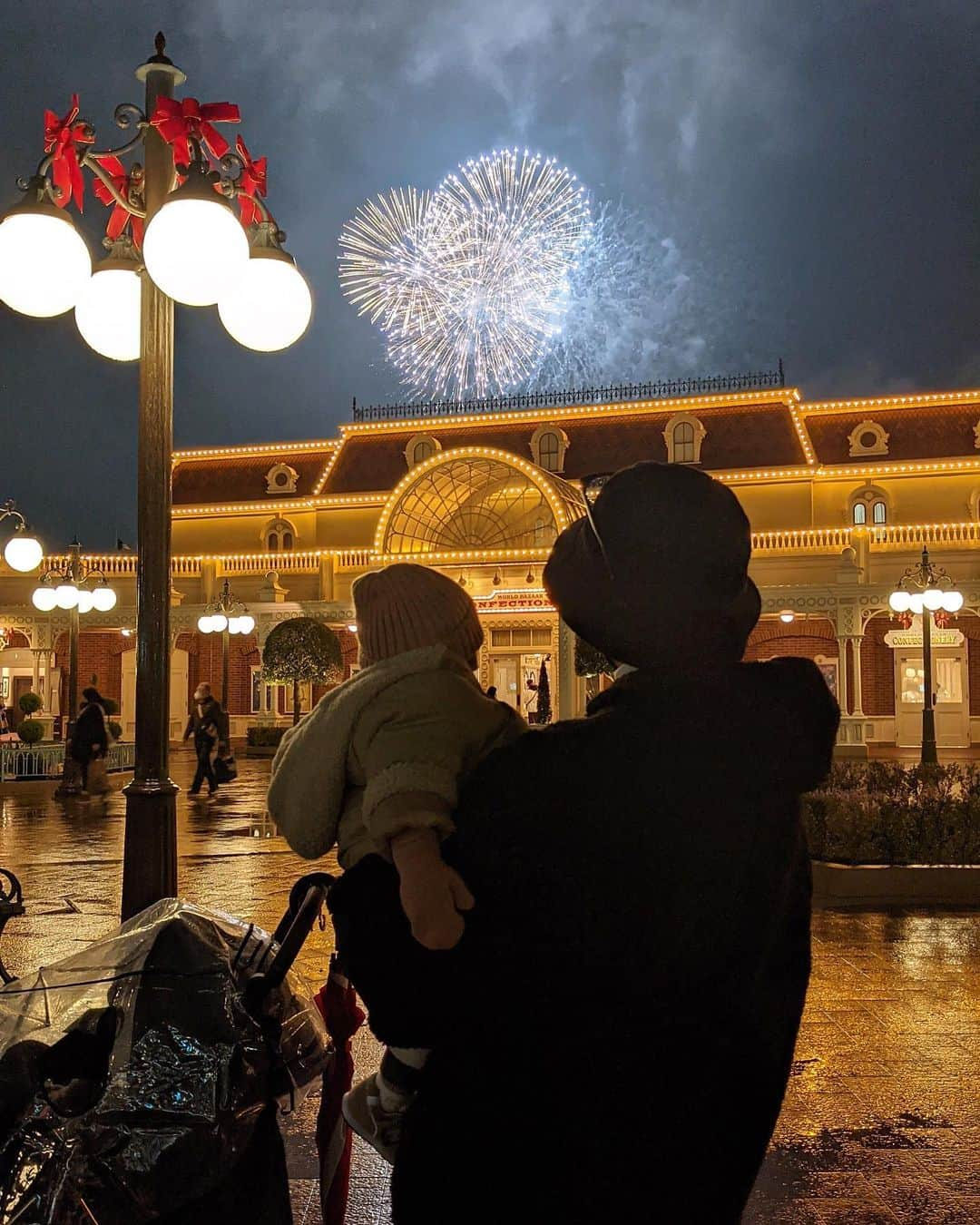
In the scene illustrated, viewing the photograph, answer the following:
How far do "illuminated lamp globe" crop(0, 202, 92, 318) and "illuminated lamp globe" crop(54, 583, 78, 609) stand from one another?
44.5 feet

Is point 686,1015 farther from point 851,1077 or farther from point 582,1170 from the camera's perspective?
point 851,1077

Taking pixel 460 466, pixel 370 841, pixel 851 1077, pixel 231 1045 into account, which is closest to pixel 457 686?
pixel 370 841

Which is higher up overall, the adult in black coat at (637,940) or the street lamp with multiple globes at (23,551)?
the street lamp with multiple globes at (23,551)

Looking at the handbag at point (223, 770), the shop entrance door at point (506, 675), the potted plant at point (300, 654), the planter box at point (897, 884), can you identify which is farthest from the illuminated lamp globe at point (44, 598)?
the shop entrance door at point (506, 675)

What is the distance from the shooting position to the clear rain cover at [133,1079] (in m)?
1.85

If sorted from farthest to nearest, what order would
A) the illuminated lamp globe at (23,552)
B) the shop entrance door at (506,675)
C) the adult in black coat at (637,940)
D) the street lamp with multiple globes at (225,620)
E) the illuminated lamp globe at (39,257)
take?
the shop entrance door at (506,675) < the street lamp with multiple globes at (225,620) < the illuminated lamp globe at (23,552) < the illuminated lamp globe at (39,257) < the adult in black coat at (637,940)

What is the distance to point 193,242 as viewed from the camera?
13.1ft

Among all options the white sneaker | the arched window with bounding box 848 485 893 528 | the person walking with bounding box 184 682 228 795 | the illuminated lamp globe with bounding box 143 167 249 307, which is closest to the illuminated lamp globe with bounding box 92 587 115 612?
the person walking with bounding box 184 682 228 795

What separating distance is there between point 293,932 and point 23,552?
13090mm

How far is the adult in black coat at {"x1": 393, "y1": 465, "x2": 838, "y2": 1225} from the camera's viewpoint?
4.20 ft

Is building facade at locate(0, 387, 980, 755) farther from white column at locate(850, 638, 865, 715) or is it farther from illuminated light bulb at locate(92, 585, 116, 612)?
illuminated light bulb at locate(92, 585, 116, 612)

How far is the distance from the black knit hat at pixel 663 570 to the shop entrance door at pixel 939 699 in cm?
2805

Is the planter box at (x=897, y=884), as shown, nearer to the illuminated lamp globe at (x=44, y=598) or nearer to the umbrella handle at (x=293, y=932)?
the umbrella handle at (x=293, y=932)

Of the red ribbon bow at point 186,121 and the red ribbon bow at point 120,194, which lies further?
the red ribbon bow at point 120,194
